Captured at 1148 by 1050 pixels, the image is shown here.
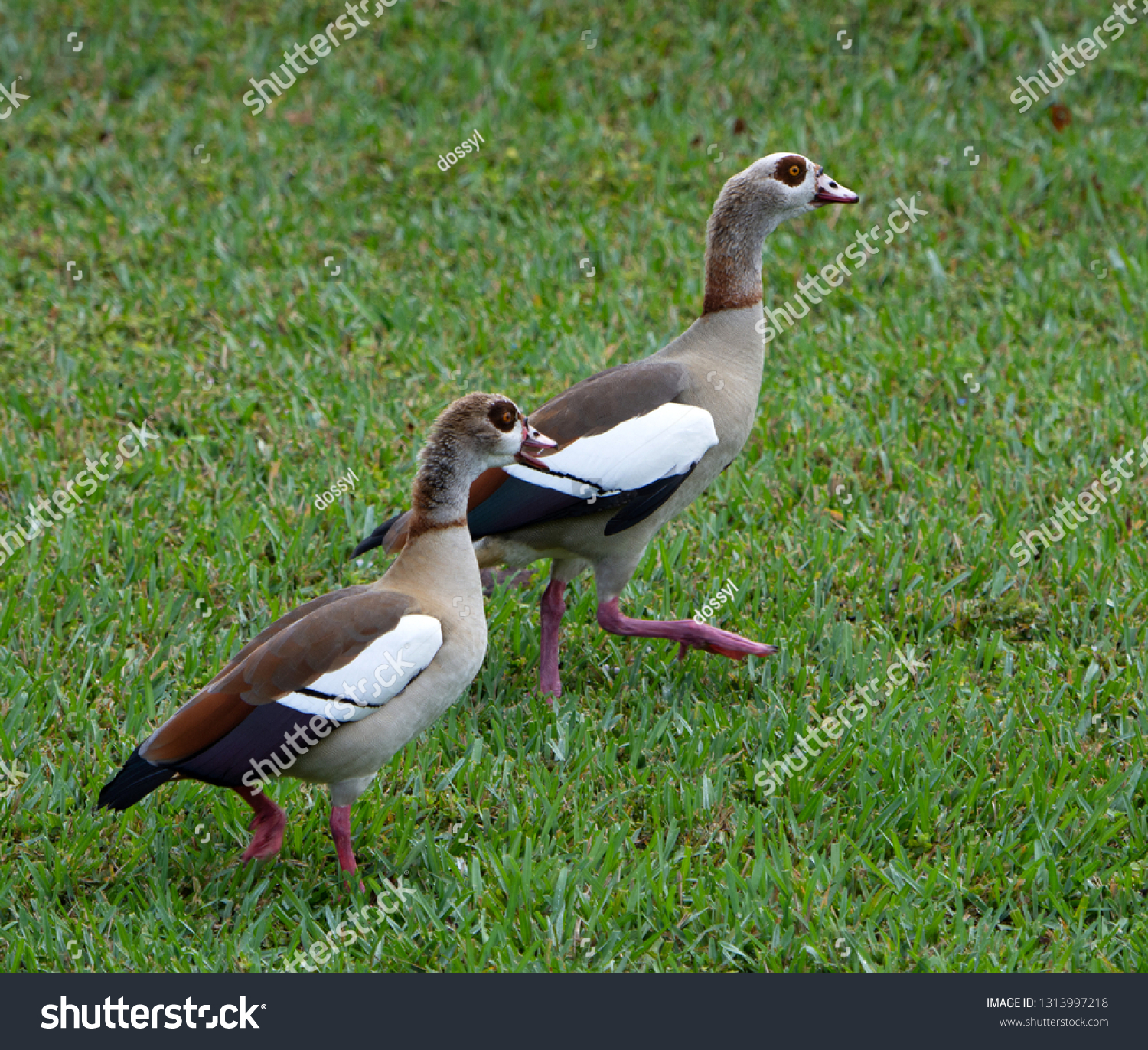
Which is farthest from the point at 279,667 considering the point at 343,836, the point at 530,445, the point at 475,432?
the point at 530,445

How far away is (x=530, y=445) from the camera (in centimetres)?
404

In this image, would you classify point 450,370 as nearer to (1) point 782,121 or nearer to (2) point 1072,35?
(1) point 782,121

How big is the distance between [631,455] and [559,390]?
197 cm

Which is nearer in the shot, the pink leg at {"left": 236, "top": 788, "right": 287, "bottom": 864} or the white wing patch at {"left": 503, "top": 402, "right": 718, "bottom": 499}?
the pink leg at {"left": 236, "top": 788, "right": 287, "bottom": 864}

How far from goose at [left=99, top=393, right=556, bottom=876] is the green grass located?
41 cm

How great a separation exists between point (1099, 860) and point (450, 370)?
12.7 ft

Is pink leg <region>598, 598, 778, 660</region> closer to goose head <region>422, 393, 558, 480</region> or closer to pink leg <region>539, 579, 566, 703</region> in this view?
pink leg <region>539, 579, 566, 703</region>

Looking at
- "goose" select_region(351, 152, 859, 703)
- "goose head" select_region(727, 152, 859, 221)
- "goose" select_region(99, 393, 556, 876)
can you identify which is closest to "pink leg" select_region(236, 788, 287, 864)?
"goose" select_region(99, 393, 556, 876)

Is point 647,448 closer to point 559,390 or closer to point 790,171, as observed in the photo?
point 790,171

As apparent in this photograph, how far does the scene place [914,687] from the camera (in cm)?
467

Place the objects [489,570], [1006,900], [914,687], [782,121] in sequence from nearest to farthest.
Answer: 1. [1006,900]
2. [914,687]
3. [489,570]
4. [782,121]

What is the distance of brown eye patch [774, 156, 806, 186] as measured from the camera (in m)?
4.92
